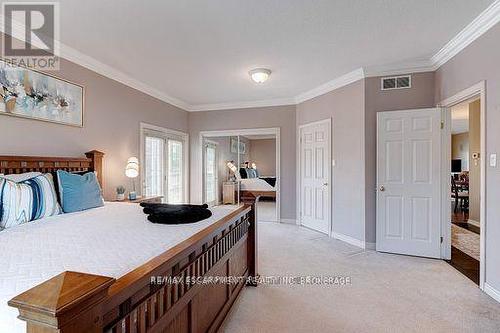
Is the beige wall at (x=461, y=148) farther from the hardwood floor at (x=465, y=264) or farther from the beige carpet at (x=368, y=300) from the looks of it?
the beige carpet at (x=368, y=300)

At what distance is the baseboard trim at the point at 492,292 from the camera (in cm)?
232

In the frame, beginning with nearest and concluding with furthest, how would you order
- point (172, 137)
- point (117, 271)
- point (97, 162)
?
1. point (117, 271)
2. point (97, 162)
3. point (172, 137)

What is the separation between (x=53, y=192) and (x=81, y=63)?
1.77 m

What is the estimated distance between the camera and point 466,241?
13.4ft

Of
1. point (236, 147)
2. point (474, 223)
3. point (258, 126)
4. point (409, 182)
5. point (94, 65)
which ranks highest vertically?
point (94, 65)

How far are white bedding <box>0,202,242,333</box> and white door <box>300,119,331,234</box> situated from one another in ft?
9.02

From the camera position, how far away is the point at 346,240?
4082mm

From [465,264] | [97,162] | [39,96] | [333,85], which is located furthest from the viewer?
[333,85]

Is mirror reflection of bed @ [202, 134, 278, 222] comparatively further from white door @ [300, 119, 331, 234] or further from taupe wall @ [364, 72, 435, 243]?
taupe wall @ [364, 72, 435, 243]

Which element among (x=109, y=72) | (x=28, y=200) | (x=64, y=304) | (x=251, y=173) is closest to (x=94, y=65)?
(x=109, y=72)

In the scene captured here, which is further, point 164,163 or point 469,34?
point 164,163

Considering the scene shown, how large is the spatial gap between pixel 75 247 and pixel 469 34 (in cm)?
390

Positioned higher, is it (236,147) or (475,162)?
(236,147)

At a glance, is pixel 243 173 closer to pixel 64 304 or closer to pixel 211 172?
pixel 211 172
